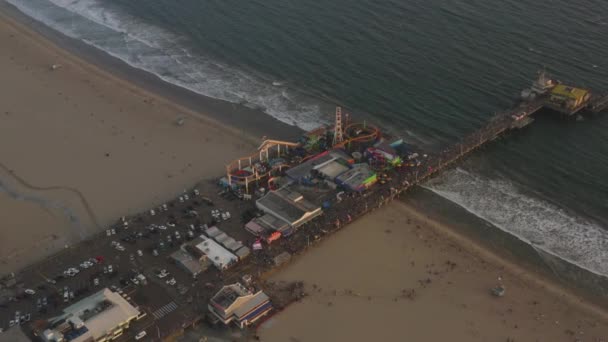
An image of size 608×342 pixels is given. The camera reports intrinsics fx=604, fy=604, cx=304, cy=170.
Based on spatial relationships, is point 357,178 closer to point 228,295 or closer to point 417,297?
point 417,297

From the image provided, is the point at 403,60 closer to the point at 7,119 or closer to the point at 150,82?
the point at 150,82

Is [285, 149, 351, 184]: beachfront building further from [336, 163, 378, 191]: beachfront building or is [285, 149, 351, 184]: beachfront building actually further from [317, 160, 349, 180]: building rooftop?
[336, 163, 378, 191]: beachfront building

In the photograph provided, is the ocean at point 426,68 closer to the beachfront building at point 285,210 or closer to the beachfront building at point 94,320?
the beachfront building at point 285,210

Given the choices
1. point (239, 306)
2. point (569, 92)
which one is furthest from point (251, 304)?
point (569, 92)

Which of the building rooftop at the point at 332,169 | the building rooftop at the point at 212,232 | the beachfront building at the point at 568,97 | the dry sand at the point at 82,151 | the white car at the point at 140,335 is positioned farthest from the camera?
the beachfront building at the point at 568,97

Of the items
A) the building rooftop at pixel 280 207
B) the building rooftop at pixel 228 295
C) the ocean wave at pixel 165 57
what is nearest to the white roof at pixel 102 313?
the building rooftop at pixel 228 295

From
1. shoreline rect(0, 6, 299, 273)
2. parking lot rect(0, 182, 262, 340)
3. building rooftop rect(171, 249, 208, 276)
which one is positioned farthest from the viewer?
shoreline rect(0, 6, 299, 273)

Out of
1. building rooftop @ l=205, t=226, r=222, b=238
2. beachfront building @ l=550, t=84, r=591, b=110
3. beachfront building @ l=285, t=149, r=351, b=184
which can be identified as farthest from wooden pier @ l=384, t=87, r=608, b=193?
building rooftop @ l=205, t=226, r=222, b=238
